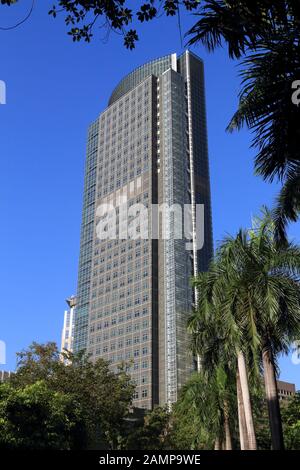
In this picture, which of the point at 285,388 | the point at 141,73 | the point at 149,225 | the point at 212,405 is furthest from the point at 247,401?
the point at 285,388

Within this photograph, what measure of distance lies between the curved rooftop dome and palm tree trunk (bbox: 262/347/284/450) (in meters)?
142

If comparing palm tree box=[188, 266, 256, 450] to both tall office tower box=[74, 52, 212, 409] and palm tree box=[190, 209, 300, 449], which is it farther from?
tall office tower box=[74, 52, 212, 409]

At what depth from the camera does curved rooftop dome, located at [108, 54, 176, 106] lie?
502 ft

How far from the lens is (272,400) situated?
18.9 metres

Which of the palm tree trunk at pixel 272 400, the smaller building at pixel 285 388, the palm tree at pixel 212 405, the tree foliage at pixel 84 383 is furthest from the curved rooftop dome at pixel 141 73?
the palm tree trunk at pixel 272 400

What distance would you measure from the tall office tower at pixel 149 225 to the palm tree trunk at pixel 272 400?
3729 inches

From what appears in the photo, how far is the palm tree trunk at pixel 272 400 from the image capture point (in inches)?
716

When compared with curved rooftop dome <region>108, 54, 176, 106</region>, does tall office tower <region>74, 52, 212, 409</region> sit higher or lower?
lower

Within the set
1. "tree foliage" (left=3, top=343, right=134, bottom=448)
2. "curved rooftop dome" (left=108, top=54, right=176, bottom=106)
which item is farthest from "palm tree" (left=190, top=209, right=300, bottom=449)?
"curved rooftop dome" (left=108, top=54, right=176, bottom=106)

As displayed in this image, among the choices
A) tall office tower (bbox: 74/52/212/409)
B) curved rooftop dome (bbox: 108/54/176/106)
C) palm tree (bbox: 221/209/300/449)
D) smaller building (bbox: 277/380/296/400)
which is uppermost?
curved rooftop dome (bbox: 108/54/176/106)

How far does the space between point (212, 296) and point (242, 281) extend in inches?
109

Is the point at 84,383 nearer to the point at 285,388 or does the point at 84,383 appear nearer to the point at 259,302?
the point at 259,302

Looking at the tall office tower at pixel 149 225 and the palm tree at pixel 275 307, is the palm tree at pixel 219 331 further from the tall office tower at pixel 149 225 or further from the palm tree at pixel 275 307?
the tall office tower at pixel 149 225
